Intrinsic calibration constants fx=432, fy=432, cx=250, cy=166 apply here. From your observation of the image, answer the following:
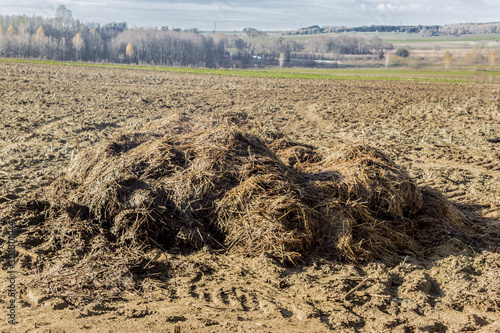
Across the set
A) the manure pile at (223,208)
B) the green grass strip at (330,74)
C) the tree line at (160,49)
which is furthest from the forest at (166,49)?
the manure pile at (223,208)

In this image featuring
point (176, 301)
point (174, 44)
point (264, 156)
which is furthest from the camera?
point (174, 44)

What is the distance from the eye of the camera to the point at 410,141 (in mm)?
13211

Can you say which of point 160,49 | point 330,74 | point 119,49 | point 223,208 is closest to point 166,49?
point 160,49

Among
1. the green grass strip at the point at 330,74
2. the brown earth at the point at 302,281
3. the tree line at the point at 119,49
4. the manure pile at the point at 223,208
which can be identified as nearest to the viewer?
the brown earth at the point at 302,281

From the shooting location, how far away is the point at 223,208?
19.8ft

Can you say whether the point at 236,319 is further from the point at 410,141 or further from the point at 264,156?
the point at 410,141

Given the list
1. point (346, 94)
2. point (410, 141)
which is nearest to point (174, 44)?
point (346, 94)

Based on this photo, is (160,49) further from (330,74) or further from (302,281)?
(302,281)

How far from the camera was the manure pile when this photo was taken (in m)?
5.62

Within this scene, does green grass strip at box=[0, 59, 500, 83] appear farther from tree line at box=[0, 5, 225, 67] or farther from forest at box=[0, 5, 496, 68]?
tree line at box=[0, 5, 225, 67]

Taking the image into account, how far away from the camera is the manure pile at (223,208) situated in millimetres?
5625

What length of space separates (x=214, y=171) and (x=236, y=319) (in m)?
2.66

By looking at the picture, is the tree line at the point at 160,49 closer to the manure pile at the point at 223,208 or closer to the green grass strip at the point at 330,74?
the green grass strip at the point at 330,74

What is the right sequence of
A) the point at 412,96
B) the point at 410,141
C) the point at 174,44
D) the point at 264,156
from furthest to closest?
the point at 174,44
the point at 412,96
the point at 410,141
the point at 264,156
